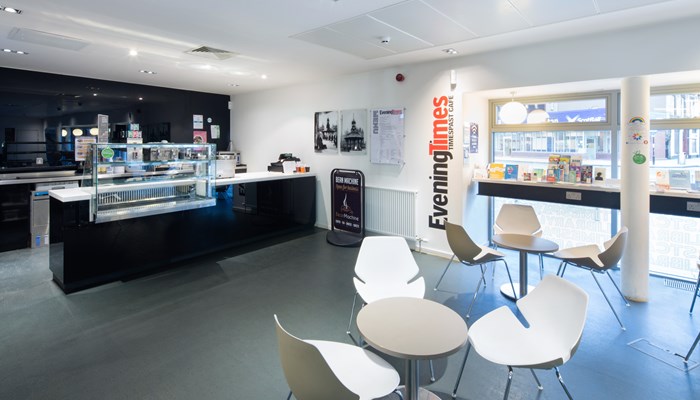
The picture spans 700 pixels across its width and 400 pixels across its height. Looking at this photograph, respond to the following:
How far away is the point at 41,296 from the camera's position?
372cm

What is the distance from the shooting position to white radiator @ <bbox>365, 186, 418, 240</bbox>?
17.8 ft

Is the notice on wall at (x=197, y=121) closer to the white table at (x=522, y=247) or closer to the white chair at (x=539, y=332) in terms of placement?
the white table at (x=522, y=247)

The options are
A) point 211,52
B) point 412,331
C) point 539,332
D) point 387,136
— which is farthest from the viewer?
point 387,136

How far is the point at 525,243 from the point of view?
3.53m

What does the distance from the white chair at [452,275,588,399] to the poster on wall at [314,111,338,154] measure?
452 centimetres

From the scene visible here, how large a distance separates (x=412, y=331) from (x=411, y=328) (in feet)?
0.10

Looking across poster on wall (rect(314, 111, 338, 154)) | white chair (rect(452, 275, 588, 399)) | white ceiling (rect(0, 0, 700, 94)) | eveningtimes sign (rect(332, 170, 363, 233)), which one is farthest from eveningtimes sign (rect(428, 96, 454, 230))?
white chair (rect(452, 275, 588, 399))

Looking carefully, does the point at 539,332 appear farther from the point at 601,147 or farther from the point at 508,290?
the point at 601,147

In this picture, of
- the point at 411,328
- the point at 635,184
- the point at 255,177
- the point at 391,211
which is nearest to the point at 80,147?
the point at 255,177

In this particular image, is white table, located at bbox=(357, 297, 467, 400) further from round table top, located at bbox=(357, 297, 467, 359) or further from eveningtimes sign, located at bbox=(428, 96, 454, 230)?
eveningtimes sign, located at bbox=(428, 96, 454, 230)

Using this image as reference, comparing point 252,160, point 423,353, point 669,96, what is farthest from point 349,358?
point 252,160

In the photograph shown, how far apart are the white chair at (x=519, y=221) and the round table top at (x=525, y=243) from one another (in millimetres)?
428

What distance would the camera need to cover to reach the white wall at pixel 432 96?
3.56 metres

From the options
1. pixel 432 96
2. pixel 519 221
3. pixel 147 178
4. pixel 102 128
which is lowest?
pixel 519 221
